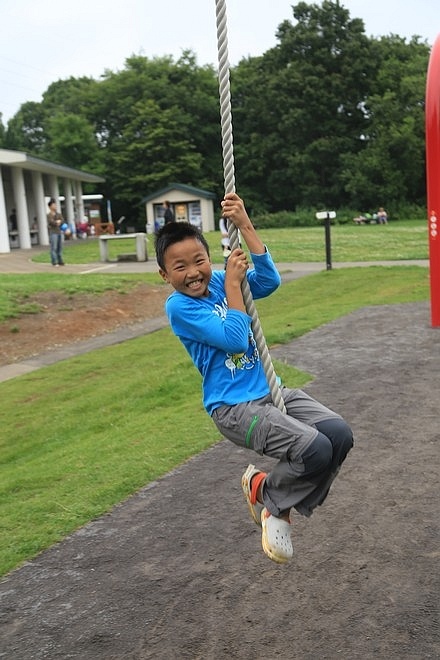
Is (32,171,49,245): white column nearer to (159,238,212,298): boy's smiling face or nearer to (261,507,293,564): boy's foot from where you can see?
(159,238,212,298): boy's smiling face

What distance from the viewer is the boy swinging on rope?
3.45m

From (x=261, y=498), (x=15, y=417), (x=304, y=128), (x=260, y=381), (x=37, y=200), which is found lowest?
(x=15, y=417)

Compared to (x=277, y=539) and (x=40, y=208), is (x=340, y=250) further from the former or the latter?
(x=277, y=539)

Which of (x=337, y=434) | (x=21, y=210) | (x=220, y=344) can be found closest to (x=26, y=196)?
(x=21, y=210)

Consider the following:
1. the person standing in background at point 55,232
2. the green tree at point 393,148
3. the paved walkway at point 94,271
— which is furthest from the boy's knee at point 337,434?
the green tree at point 393,148

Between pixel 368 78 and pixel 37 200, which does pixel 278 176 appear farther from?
pixel 37 200

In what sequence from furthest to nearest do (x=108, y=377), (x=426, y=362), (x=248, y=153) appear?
(x=248, y=153)
(x=108, y=377)
(x=426, y=362)

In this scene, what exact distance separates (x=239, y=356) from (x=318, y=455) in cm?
58

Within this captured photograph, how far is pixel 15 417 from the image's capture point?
8922 millimetres

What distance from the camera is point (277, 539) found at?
11.5ft

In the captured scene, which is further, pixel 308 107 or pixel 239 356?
pixel 308 107

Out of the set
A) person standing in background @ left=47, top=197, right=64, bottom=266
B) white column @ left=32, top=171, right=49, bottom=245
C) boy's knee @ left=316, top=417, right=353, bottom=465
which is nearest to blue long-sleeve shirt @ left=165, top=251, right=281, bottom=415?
boy's knee @ left=316, top=417, right=353, bottom=465

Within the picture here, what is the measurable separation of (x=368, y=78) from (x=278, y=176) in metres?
10.4

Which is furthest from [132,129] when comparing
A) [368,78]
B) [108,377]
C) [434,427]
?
[434,427]
